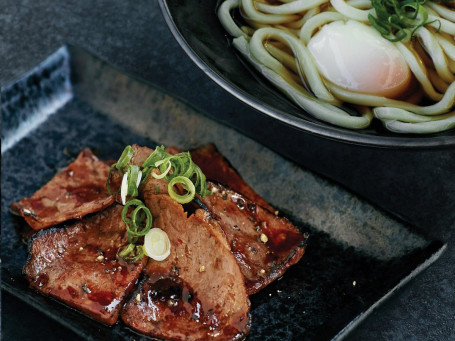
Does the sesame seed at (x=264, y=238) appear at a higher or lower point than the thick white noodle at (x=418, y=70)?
lower

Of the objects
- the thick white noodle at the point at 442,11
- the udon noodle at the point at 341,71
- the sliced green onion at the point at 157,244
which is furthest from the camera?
the thick white noodle at the point at 442,11

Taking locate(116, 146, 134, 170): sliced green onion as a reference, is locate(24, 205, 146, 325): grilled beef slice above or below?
below

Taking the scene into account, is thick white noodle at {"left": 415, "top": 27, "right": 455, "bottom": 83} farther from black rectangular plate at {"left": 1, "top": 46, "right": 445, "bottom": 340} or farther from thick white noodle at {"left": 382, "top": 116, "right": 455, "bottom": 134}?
black rectangular plate at {"left": 1, "top": 46, "right": 445, "bottom": 340}

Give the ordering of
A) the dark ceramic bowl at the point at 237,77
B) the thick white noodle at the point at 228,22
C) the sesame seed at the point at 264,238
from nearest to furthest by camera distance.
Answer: the dark ceramic bowl at the point at 237,77, the sesame seed at the point at 264,238, the thick white noodle at the point at 228,22

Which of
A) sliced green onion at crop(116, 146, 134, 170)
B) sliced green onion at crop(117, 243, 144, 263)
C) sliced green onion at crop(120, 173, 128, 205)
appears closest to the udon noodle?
sliced green onion at crop(116, 146, 134, 170)

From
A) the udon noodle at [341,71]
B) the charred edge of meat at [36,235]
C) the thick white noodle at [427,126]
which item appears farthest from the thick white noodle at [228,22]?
the charred edge of meat at [36,235]

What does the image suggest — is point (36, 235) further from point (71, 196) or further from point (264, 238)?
point (264, 238)

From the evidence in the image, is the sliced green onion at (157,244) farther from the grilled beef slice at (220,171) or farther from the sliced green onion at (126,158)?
the grilled beef slice at (220,171)

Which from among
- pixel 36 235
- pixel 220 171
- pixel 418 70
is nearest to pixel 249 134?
pixel 220 171

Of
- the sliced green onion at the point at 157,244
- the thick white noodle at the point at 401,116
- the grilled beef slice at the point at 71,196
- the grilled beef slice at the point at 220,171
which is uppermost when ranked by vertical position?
the thick white noodle at the point at 401,116
